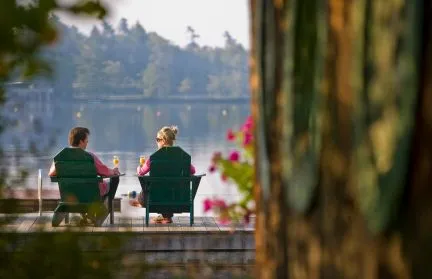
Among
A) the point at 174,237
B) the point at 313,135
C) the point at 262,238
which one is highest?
the point at 313,135

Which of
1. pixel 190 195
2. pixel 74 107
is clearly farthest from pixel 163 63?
pixel 190 195

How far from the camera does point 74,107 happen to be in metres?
175

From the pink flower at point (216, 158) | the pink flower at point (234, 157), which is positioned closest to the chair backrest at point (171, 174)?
the pink flower at point (234, 157)

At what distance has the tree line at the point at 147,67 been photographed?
162 metres

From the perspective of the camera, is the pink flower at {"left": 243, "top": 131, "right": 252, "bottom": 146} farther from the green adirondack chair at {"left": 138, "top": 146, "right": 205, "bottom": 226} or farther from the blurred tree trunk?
the blurred tree trunk

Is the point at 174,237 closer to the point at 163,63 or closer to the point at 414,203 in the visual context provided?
the point at 414,203

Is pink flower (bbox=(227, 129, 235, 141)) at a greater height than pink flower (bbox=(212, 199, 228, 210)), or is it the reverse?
pink flower (bbox=(227, 129, 235, 141))

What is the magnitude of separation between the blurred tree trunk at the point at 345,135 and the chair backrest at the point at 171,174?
8.65 m

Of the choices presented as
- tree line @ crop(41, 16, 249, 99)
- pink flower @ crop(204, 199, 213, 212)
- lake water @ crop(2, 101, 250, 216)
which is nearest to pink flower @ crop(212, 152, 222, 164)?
lake water @ crop(2, 101, 250, 216)

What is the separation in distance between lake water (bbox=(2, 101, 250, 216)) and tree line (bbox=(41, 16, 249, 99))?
2653 millimetres

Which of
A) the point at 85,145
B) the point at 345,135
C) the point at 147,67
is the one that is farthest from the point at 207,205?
the point at 147,67

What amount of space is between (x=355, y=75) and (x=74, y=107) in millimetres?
172423

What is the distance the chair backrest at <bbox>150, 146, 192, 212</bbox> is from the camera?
41.1ft

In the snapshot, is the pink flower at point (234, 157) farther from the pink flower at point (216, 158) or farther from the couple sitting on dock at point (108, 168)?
the couple sitting on dock at point (108, 168)
